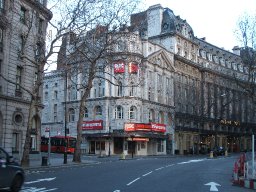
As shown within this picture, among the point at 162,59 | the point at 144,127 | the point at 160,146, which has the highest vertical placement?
the point at 162,59

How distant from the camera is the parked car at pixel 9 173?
13234 mm

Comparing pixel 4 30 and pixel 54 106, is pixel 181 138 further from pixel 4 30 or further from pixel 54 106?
pixel 4 30

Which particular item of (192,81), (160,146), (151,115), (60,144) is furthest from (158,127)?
(192,81)

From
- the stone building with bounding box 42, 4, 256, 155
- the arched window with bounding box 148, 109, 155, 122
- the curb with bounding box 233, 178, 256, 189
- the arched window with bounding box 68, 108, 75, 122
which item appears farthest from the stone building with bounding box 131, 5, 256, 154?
the curb with bounding box 233, 178, 256, 189

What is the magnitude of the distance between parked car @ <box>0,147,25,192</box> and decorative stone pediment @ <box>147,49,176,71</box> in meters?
54.9

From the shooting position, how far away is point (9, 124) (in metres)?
37.2

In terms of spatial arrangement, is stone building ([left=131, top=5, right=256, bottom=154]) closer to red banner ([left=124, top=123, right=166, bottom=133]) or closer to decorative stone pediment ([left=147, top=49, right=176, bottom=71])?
decorative stone pediment ([left=147, top=49, right=176, bottom=71])

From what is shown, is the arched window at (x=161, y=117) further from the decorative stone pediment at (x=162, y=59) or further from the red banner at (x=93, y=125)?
the red banner at (x=93, y=125)

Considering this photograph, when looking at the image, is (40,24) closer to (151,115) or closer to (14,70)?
(14,70)

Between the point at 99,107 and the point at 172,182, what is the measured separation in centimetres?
4729

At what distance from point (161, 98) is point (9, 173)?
2354 inches

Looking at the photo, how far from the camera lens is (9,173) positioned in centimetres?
1356

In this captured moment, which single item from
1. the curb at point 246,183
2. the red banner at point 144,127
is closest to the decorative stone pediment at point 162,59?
the red banner at point 144,127

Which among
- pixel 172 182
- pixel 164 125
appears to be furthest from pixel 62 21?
pixel 164 125
